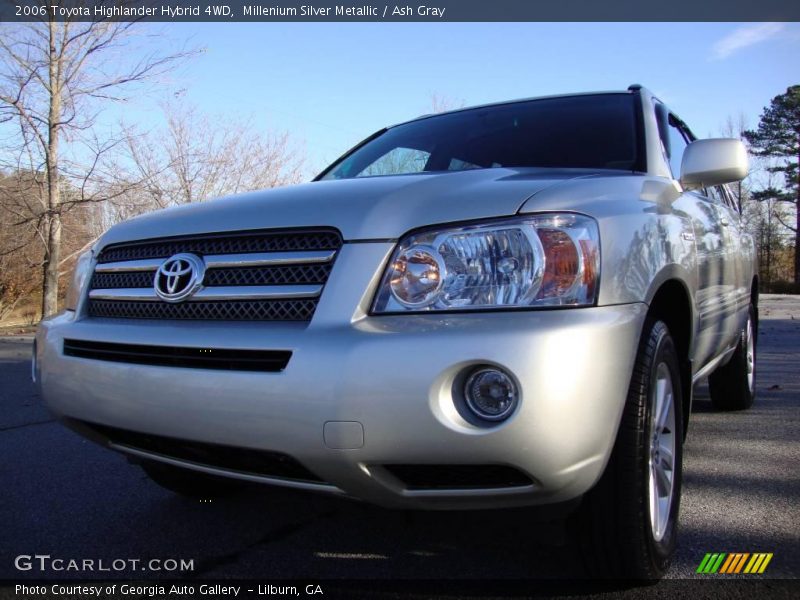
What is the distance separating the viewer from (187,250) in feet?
6.92

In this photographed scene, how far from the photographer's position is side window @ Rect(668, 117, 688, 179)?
315 cm

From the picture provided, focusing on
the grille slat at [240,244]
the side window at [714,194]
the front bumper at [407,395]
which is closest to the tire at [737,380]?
the side window at [714,194]

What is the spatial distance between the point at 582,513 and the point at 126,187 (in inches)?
599

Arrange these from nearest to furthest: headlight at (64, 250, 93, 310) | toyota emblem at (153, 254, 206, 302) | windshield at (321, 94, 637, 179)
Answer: toyota emblem at (153, 254, 206, 302)
headlight at (64, 250, 93, 310)
windshield at (321, 94, 637, 179)

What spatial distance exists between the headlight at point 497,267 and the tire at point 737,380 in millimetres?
2987

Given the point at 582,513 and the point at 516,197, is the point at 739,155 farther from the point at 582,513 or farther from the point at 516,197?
the point at 582,513

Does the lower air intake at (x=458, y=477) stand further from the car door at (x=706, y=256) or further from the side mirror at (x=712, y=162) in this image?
the side mirror at (x=712, y=162)

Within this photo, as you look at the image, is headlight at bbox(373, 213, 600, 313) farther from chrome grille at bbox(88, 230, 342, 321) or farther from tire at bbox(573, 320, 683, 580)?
tire at bbox(573, 320, 683, 580)

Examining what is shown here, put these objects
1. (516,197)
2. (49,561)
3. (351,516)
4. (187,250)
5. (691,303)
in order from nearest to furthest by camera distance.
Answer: (516,197) → (187,250) → (49,561) → (691,303) → (351,516)

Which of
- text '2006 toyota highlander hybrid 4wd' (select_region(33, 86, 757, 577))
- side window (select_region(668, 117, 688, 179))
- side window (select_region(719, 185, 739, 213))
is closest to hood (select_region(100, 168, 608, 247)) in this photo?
text '2006 toyota highlander hybrid 4wd' (select_region(33, 86, 757, 577))

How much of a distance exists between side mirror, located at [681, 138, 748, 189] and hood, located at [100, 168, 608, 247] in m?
0.73

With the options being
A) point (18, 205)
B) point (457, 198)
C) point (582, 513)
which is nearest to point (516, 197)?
point (457, 198)

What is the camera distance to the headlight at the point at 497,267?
5.73ft
